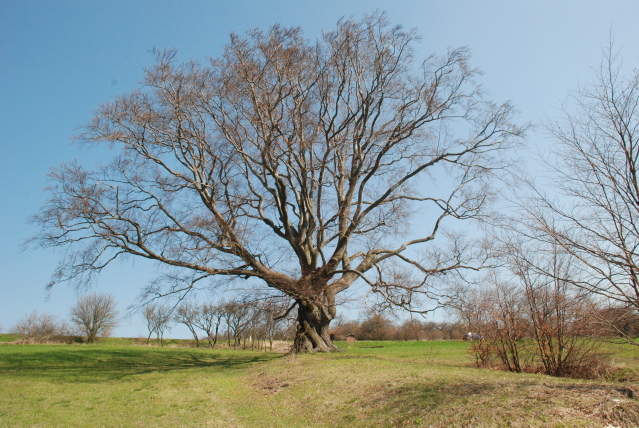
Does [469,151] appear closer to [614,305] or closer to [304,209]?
[304,209]

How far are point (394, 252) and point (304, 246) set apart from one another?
3.85 meters

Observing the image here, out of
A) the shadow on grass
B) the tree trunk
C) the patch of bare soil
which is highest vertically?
the tree trunk

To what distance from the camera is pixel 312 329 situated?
58.8 feet

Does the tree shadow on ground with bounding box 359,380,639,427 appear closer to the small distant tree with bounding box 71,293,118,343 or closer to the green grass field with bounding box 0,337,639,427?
the green grass field with bounding box 0,337,639,427

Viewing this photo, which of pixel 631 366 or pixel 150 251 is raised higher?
pixel 150 251

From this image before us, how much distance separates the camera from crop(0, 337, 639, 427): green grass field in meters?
5.92

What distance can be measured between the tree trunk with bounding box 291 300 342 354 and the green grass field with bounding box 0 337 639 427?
1.69m

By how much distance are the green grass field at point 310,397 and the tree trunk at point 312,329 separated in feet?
5.54

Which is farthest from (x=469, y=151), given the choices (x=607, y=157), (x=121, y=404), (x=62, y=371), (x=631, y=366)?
(x=62, y=371)

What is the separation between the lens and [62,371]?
50.5ft

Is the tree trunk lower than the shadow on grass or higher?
higher

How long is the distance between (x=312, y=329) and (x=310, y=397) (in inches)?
341

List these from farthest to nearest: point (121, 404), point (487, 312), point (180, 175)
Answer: point (180, 175)
point (487, 312)
point (121, 404)

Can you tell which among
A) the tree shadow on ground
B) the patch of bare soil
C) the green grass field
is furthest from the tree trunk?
the tree shadow on ground
